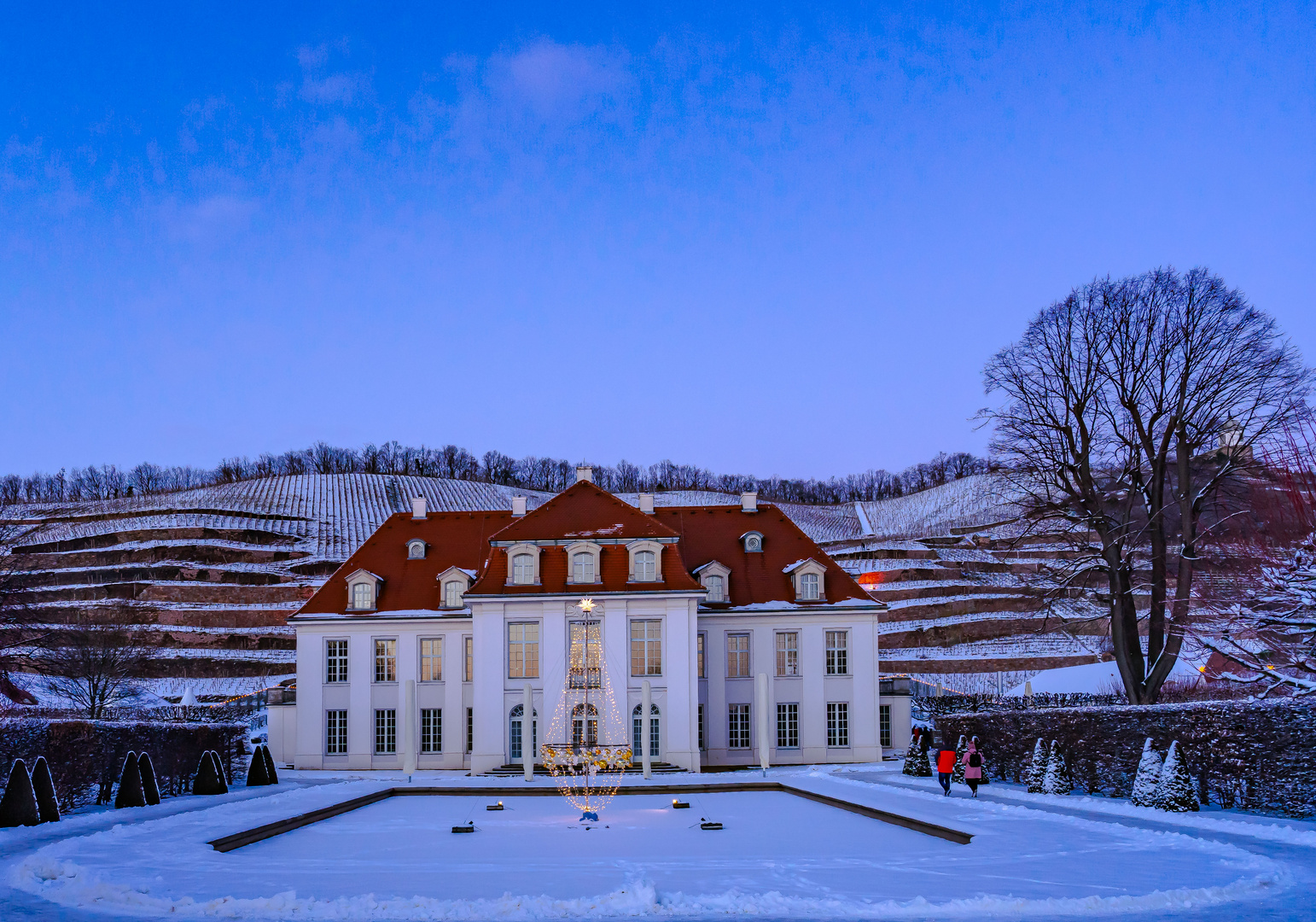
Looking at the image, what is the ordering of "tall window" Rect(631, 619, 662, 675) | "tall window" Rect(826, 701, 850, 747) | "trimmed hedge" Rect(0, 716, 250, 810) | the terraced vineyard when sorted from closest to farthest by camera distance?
"trimmed hedge" Rect(0, 716, 250, 810) < "tall window" Rect(631, 619, 662, 675) < "tall window" Rect(826, 701, 850, 747) < the terraced vineyard

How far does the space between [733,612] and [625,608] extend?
455 centimetres

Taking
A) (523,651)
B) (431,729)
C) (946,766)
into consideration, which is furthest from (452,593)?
(946,766)

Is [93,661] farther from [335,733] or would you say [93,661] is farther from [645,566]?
[645,566]

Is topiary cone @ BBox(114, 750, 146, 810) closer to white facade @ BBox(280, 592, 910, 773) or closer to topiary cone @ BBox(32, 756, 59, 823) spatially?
topiary cone @ BBox(32, 756, 59, 823)

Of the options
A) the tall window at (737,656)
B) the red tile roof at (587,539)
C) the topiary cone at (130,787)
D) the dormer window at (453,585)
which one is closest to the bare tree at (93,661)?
the red tile roof at (587,539)

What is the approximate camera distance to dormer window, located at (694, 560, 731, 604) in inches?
1476

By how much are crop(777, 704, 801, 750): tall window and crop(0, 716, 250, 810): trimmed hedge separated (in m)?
18.1

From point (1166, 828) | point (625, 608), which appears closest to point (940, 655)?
point (625, 608)

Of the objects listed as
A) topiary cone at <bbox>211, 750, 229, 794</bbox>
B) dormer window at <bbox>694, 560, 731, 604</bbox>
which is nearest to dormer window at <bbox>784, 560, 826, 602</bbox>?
dormer window at <bbox>694, 560, 731, 604</bbox>

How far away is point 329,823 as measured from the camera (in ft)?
64.0

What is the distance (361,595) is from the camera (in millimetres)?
38188

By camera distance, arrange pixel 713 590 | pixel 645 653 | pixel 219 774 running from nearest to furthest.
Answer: pixel 219 774 < pixel 645 653 < pixel 713 590

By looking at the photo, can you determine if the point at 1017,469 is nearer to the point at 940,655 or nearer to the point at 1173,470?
the point at 1173,470

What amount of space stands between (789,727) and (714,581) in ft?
18.7
